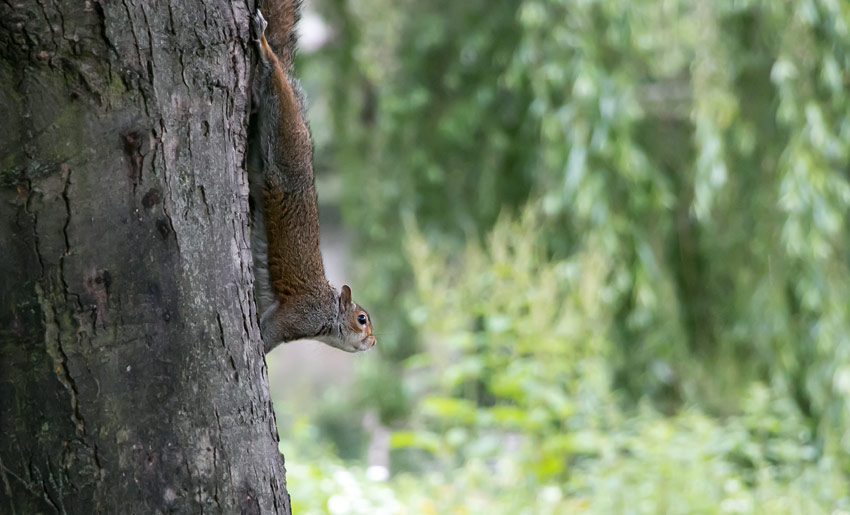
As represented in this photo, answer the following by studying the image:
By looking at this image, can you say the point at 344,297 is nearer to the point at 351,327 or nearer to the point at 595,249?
the point at 351,327

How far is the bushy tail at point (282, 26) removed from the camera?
5.11 ft

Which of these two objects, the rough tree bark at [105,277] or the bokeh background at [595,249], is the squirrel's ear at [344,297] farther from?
the rough tree bark at [105,277]

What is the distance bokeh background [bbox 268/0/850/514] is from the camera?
3.29 m

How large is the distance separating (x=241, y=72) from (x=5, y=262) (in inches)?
14.6

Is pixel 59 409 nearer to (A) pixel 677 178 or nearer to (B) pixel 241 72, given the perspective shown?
(B) pixel 241 72

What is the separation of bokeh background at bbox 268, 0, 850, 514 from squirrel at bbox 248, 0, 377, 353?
0.76m

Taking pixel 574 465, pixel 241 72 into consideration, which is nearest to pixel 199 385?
pixel 241 72

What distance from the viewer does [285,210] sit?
5.65ft

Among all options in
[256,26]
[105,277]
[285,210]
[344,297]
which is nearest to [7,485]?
[105,277]

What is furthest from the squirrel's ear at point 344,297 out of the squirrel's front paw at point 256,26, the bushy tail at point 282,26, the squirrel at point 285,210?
the squirrel's front paw at point 256,26

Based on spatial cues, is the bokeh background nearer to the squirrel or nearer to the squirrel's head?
the squirrel's head

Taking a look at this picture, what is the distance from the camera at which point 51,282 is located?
104 centimetres

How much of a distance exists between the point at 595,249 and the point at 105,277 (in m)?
2.85

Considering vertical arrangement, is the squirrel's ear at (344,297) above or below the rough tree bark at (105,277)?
above
